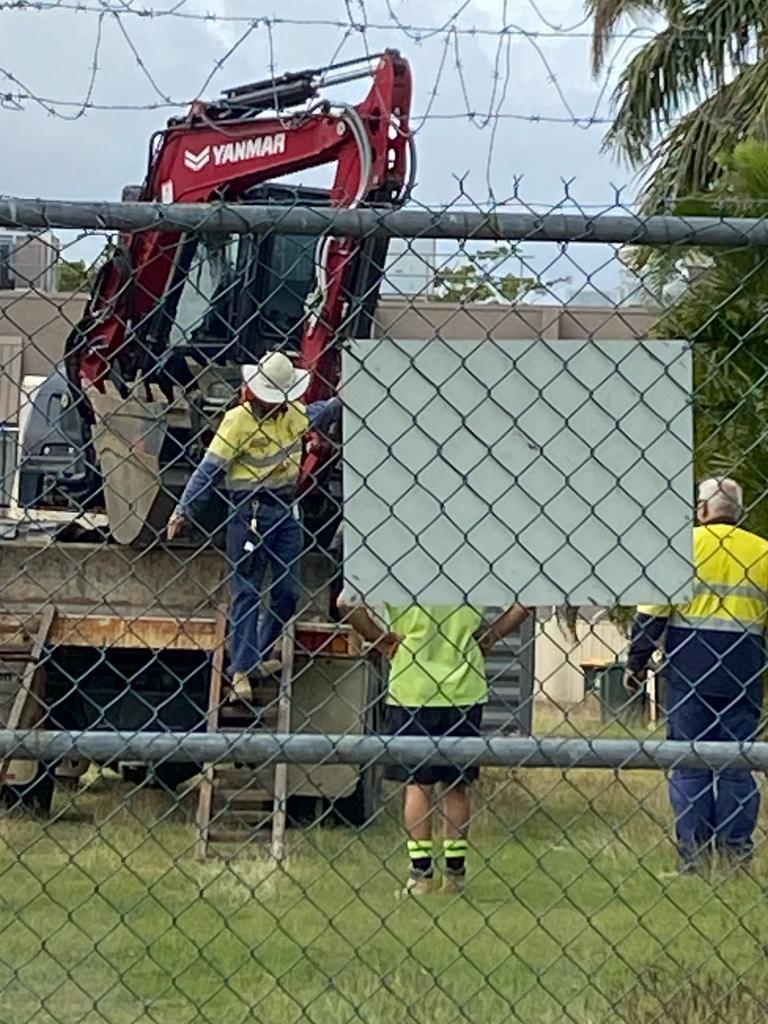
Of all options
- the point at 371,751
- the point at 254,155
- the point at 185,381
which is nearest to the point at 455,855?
the point at 185,381

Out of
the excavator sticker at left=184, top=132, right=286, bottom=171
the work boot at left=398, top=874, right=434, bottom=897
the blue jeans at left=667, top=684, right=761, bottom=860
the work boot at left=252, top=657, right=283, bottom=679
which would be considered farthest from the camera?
the excavator sticker at left=184, top=132, right=286, bottom=171

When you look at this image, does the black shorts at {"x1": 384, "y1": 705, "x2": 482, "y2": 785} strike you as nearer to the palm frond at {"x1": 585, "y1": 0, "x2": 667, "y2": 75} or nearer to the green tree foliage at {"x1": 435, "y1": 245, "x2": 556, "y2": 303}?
the green tree foliage at {"x1": 435, "y1": 245, "x2": 556, "y2": 303}

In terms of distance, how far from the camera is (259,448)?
7406mm

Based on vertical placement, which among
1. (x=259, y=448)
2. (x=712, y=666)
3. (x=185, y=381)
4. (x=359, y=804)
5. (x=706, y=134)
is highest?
(x=706, y=134)

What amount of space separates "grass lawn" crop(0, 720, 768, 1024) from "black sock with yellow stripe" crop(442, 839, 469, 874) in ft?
0.47

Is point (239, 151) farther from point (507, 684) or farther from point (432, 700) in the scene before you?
point (432, 700)

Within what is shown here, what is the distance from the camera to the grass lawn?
521 centimetres

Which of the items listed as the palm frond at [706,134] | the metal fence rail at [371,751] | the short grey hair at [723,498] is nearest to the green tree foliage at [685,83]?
the palm frond at [706,134]

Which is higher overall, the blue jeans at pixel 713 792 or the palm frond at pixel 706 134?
the palm frond at pixel 706 134

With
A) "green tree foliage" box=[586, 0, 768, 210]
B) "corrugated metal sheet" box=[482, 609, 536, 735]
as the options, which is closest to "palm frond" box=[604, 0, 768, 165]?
"green tree foliage" box=[586, 0, 768, 210]

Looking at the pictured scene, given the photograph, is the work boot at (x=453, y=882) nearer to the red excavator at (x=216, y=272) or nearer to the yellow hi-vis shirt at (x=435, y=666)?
the yellow hi-vis shirt at (x=435, y=666)

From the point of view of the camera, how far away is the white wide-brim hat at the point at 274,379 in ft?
18.7

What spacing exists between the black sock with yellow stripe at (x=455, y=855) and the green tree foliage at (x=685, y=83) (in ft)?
31.4

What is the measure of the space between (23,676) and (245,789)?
1490 millimetres
